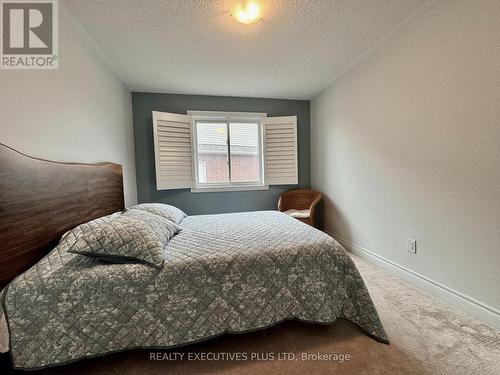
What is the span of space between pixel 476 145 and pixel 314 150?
2231mm

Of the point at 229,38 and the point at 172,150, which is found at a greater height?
the point at 229,38

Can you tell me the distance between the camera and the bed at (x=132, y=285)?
1022 millimetres

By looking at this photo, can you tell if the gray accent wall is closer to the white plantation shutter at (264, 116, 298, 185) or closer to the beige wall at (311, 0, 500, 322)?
the white plantation shutter at (264, 116, 298, 185)

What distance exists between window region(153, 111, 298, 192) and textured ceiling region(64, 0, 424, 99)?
650mm

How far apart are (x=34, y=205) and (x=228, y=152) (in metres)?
2.61

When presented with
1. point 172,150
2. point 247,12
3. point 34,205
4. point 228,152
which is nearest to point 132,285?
point 34,205

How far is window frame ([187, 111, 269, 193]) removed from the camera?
334 centimetres

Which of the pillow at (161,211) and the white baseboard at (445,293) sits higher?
A: the pillow at (161,211)

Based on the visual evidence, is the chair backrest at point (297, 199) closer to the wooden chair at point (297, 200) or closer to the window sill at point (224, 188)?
the wooden chair at point (297, 200)

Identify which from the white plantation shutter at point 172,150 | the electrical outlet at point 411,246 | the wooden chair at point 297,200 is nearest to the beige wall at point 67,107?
the white plantation shutter at point 172,150

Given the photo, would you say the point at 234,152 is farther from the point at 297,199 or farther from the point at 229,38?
the point at 229,38

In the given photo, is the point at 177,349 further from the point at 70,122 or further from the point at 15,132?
the point at 70,122

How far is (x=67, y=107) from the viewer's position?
1.60 meters

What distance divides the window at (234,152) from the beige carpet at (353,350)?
233 centimetres
